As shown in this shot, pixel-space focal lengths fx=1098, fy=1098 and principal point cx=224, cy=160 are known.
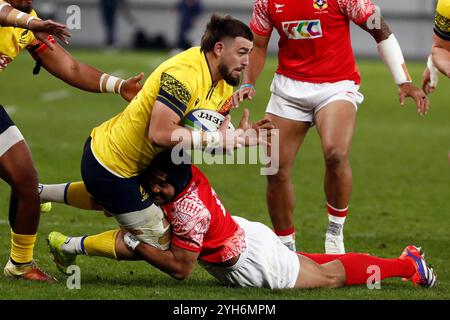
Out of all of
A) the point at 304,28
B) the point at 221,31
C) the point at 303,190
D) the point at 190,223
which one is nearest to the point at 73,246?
the point at 190,223

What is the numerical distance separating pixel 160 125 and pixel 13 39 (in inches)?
59.3

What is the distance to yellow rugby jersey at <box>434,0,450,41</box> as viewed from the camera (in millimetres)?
8469

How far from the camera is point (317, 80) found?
28.0 feet

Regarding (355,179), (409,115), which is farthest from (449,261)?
(409,115)

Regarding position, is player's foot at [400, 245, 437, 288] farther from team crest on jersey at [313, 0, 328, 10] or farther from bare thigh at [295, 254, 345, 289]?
team crest on jersey at [313, 0, 328, 10]

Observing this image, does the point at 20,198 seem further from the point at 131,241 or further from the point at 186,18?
the point at 186,18

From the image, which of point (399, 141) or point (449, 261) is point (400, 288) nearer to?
point (449, 261)

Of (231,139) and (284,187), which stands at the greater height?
(231,139)

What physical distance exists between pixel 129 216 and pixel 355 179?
644cm

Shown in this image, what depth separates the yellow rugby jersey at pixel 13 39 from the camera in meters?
7.41

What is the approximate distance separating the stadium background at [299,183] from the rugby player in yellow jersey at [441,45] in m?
1.45

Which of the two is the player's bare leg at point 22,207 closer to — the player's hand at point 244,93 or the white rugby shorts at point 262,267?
the white rugby shorts at point 262,267

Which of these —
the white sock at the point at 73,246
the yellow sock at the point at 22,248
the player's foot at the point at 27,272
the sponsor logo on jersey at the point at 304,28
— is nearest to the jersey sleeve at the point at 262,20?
the sponsor logo on jersey at the point at 304,28
